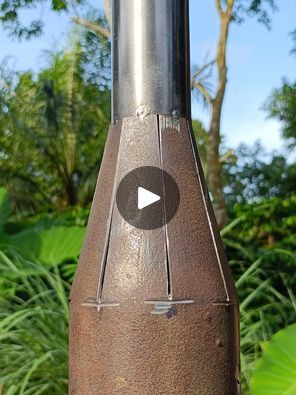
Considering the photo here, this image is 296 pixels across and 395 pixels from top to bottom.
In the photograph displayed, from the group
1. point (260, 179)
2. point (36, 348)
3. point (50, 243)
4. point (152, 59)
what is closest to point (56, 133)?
point (260, 179)

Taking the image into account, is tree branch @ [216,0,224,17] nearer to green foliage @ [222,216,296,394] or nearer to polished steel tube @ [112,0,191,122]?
green foliage @ [222,216,296,394]

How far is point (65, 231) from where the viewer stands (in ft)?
18.5

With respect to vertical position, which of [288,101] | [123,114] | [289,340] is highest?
[288,101]

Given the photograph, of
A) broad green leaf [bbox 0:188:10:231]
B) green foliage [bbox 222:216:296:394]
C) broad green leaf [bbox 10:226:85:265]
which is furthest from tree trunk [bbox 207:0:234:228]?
broad green leaf [bbox 10:226:85:265]

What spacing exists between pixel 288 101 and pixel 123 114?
16.8 meters

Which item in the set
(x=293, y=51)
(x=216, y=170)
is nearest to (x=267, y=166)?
(x=293, y=51)

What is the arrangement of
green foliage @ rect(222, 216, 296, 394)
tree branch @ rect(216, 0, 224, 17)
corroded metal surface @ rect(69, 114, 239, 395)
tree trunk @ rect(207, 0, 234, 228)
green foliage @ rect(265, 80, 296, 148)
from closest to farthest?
corroded metal surface @ rect(69, 114, 239, 395) < green foliage @ rect(222, 216, 296, 394) < tree trunk @ rect(207, 0, 234, 228) < tree branch @ rect(216, 0, 224, 17) < green foliage @ rect(265, 80, 296, 148)

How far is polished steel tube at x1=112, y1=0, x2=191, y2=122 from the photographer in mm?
2361

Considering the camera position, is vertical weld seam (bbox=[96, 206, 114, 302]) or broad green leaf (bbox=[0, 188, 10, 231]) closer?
vertical weld seam (bbox=[96, 206, 114, 302])

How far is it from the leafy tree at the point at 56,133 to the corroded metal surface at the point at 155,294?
1592 cm

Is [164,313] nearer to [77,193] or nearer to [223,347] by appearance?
[223,347]
